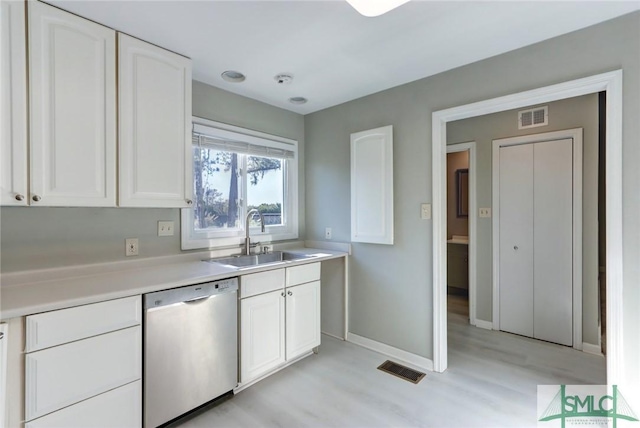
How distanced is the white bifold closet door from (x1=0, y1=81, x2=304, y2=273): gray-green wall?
288 cm

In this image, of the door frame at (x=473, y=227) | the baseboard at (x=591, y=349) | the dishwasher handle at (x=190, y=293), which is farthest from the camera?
the door frame at (x=473, y=227)

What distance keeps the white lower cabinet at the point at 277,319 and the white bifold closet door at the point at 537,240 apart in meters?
2.06

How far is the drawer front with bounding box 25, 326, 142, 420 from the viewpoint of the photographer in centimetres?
134

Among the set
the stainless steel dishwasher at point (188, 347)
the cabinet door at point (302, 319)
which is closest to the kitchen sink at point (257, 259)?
the cabinet door at point (302, 319)

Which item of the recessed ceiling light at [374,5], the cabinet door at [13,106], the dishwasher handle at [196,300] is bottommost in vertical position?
the dishwasher handle at [196,300]

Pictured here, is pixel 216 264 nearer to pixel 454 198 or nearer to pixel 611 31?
pixel 611 31

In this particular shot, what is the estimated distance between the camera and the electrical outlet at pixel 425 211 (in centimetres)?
247

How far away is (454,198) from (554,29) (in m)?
3.31

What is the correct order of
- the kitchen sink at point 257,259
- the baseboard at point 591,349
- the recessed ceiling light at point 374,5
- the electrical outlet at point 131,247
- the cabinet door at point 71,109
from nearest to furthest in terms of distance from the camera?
the recessed ceiling light at point 374,5 → the cabinet door at point 71,109 → the electrical outlet at point 131,247 → the kitchen sink at point 257,259 → the baseboard at point 591,349

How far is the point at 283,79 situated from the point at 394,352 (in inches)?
97.5

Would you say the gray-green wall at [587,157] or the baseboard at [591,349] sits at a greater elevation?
the gray-green wall at [587,157]

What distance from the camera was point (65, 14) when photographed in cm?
160

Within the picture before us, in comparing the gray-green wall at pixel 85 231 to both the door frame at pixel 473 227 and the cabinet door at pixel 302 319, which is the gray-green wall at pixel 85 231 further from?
the door frame at pixel 473 227

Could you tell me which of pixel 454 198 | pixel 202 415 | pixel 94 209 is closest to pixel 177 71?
pixel 94 209
